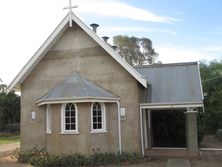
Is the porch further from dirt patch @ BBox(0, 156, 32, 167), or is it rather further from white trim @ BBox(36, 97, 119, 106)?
dirt patch @ BBox(0, 156, 32, 167)

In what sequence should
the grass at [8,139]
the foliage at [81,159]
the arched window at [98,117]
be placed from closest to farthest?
the foliage at [81,159] < the arched window at [98,117] < the grass at [8,139]

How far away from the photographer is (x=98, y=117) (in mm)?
18641

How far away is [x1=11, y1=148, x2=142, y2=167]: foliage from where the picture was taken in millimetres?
16984

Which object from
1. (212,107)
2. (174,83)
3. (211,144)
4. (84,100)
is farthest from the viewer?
(212,107)

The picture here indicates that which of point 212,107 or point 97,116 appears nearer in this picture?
point 97,116

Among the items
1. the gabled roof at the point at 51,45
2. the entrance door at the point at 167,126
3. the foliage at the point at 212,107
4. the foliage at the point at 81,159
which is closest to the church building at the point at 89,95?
the gabled roof at the point at 51,45

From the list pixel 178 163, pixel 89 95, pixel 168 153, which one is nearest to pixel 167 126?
pixel 168 153

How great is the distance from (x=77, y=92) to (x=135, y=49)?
4709cm

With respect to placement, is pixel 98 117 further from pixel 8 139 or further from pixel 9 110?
pixel 9 110

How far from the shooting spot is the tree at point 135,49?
63.0 meters

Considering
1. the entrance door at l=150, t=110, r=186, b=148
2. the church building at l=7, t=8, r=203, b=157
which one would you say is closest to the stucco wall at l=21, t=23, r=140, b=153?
the church building at l=7, t=8, r=203, b=157

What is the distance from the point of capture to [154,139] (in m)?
25.3

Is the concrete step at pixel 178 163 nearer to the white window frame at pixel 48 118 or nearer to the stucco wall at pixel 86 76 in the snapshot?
the stucco wall at pixel 86 76

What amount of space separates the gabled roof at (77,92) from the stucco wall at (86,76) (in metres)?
0.43
